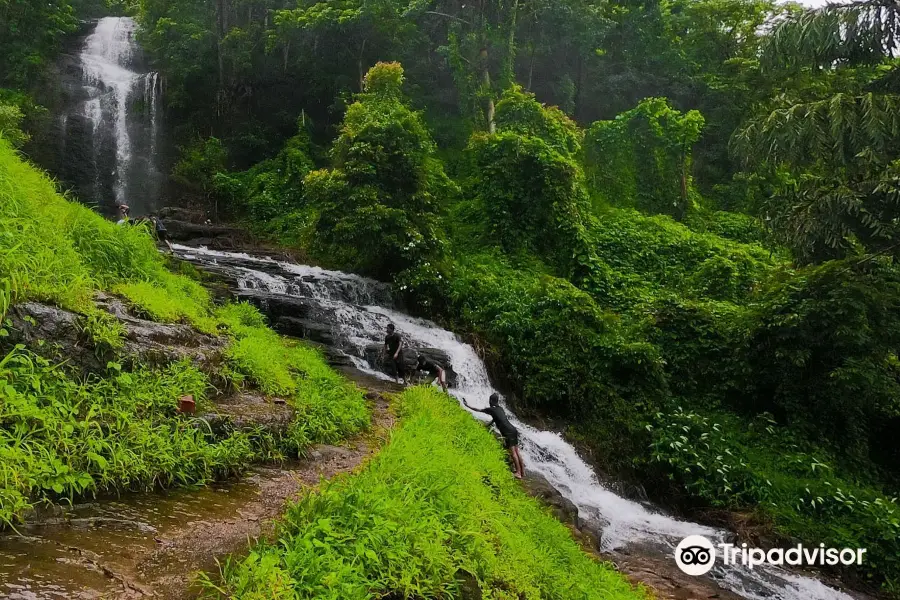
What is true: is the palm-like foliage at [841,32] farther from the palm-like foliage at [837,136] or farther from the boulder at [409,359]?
the boulder at [409,359]

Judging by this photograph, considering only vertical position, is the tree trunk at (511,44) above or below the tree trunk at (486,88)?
above

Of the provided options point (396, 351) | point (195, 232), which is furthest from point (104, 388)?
point (195, 232)

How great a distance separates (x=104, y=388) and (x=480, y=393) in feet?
25.5

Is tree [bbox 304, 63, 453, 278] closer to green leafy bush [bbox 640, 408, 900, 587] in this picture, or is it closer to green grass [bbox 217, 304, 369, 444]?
green grass [bbox 217, 304, 369, 444]

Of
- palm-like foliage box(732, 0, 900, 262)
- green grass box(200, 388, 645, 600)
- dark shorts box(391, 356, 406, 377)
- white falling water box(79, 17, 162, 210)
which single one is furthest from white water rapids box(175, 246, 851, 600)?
white falling water box(79, 17, 162, 210)

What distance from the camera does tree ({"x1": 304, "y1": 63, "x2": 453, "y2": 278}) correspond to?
13836mm

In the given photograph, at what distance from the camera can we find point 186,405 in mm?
4895

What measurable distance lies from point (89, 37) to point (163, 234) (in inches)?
786

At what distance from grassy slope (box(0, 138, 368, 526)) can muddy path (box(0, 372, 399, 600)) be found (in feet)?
0.73

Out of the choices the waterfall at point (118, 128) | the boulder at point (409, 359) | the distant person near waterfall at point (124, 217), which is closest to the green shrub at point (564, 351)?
the boulder at point (409, 359)

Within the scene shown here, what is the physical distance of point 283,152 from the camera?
2311 centimetres

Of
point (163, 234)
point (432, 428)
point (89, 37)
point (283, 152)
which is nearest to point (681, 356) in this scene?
point (432, 428)

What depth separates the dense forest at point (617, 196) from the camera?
9383 mm

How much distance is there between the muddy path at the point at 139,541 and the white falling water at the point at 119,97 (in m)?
19.7
